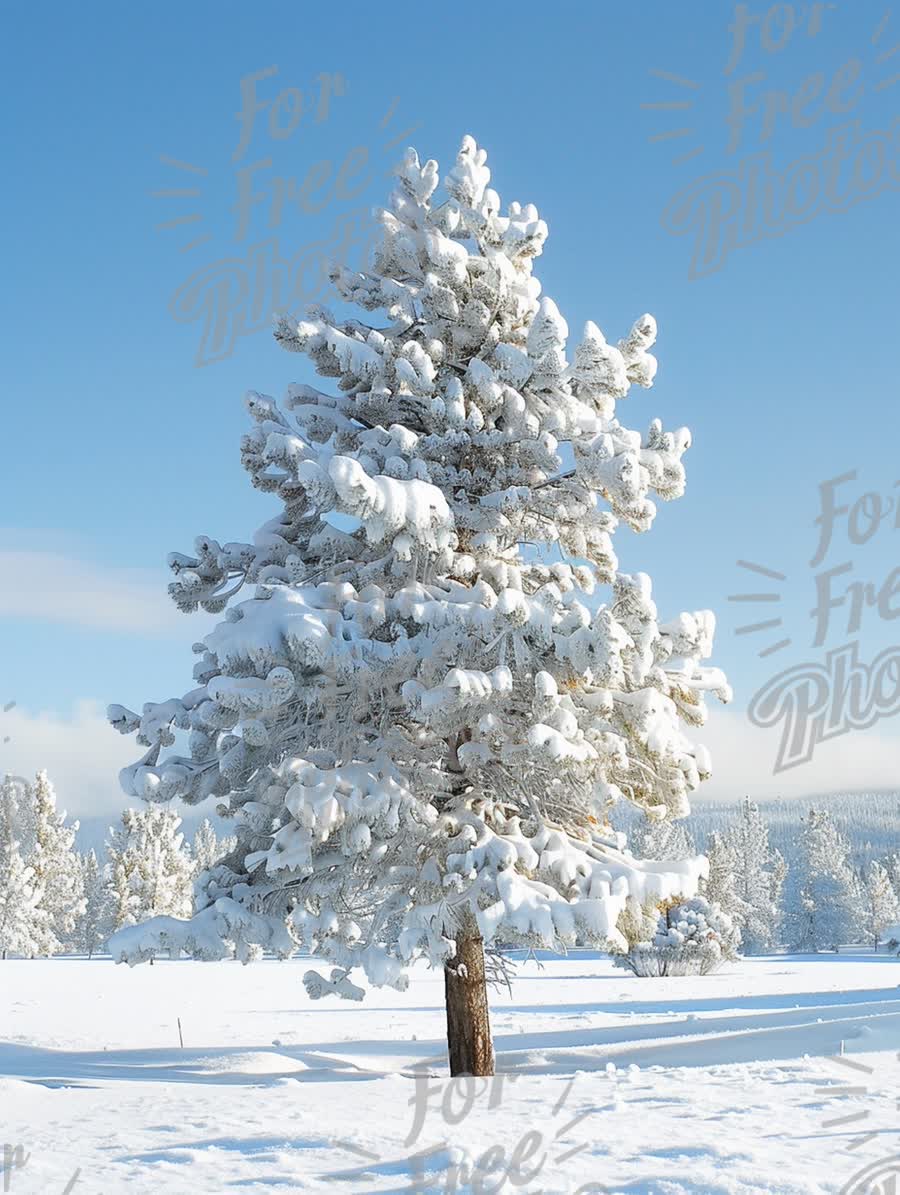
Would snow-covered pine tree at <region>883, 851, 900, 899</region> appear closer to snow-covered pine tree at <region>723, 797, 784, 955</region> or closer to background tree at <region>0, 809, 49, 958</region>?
snow-covered pine tree at <region>723, 797, 784, 955</region>

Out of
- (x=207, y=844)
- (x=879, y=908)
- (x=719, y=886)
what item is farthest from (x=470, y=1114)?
(x=207, y=844)

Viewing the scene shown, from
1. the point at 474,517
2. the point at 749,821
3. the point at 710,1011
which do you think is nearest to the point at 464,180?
the point at 474,517

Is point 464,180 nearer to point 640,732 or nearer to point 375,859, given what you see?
point 640,732

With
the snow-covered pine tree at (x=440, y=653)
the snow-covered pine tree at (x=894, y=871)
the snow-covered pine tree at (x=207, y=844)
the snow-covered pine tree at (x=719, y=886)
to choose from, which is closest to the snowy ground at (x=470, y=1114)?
the snow-covered pine tree at (x=440, y=653)

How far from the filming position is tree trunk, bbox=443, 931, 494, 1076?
10367mm

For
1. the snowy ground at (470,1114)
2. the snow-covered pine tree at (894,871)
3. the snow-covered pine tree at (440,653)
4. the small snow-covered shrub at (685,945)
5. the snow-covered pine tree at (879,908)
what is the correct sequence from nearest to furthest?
the snowy ground at (470,1114) → the snow-covered pine tree at (440,653) → the small snow-covered shrub at (685,945) → the snow-covered pine tree at (879,908) → the snow-covered pine tree at (894,871)

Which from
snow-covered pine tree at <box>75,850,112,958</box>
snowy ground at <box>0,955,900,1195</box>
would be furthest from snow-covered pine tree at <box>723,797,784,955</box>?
snowy ground at <box>0,955,900,1195</box>

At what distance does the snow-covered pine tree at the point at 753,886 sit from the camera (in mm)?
71062

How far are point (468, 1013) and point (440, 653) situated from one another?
3715mm

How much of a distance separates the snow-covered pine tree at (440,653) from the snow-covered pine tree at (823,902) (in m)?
75.9

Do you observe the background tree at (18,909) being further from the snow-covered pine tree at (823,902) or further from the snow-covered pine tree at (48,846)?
the snow-covered pine tree at (823,902)

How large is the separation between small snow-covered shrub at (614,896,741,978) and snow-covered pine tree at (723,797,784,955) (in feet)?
68.8

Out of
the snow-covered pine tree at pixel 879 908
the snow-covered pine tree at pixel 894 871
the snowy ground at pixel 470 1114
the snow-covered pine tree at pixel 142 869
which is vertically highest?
the snow-covered pine tree at pixel 142 869

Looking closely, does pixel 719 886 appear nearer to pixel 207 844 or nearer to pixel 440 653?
pixel 440 653
